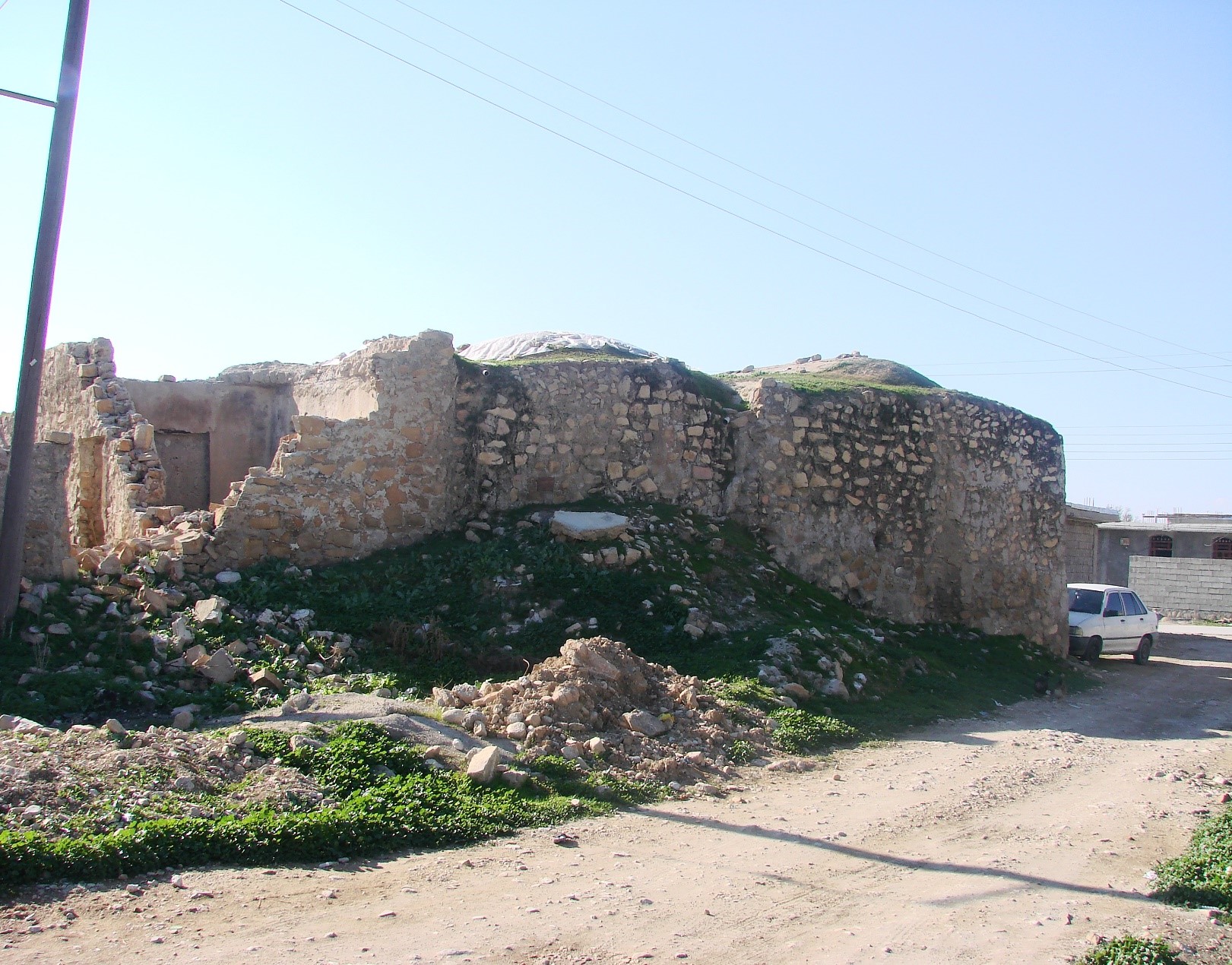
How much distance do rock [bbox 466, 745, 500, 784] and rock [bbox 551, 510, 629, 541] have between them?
16.6 ft

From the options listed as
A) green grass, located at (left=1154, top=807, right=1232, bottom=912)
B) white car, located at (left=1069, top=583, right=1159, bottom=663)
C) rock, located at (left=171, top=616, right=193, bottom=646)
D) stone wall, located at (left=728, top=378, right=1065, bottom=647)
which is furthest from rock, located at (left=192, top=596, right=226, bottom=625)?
white car, located at (left=1069, top=583, right=1159, bottom=663)

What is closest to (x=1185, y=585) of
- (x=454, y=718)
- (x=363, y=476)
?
(x=363, y=476)

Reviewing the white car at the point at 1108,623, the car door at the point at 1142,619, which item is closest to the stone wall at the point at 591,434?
the white car at the point at 1108,623

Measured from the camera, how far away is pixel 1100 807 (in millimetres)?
6734

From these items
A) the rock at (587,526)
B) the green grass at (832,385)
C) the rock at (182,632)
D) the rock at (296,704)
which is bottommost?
the rock at (296,704)

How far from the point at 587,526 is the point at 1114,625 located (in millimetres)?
9925

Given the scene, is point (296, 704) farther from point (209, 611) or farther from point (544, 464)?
point (544, 464)

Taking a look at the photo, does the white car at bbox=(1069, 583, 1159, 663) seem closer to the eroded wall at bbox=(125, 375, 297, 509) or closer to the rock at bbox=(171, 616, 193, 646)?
the eroded wall at bbox=(125, 375, 297, 509)

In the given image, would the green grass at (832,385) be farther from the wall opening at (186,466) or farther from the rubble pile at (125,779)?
the rubble pile at (125,779)

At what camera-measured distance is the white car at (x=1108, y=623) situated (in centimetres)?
1564

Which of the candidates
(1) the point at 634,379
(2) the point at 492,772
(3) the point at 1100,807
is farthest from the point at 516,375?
(3) the point at 1100,807

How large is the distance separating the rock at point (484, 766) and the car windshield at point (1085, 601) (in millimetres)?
13056

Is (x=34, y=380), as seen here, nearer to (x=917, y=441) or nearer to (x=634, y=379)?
(x=634, y=379)

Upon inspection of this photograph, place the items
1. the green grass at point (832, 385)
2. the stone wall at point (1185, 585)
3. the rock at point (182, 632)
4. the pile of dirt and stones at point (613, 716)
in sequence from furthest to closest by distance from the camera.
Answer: the stone wall at point (1185, 585)
the green grass at point (832, 385)
the rock at point (182, 632)
the pile of dirt and stones at point (613, 716)
